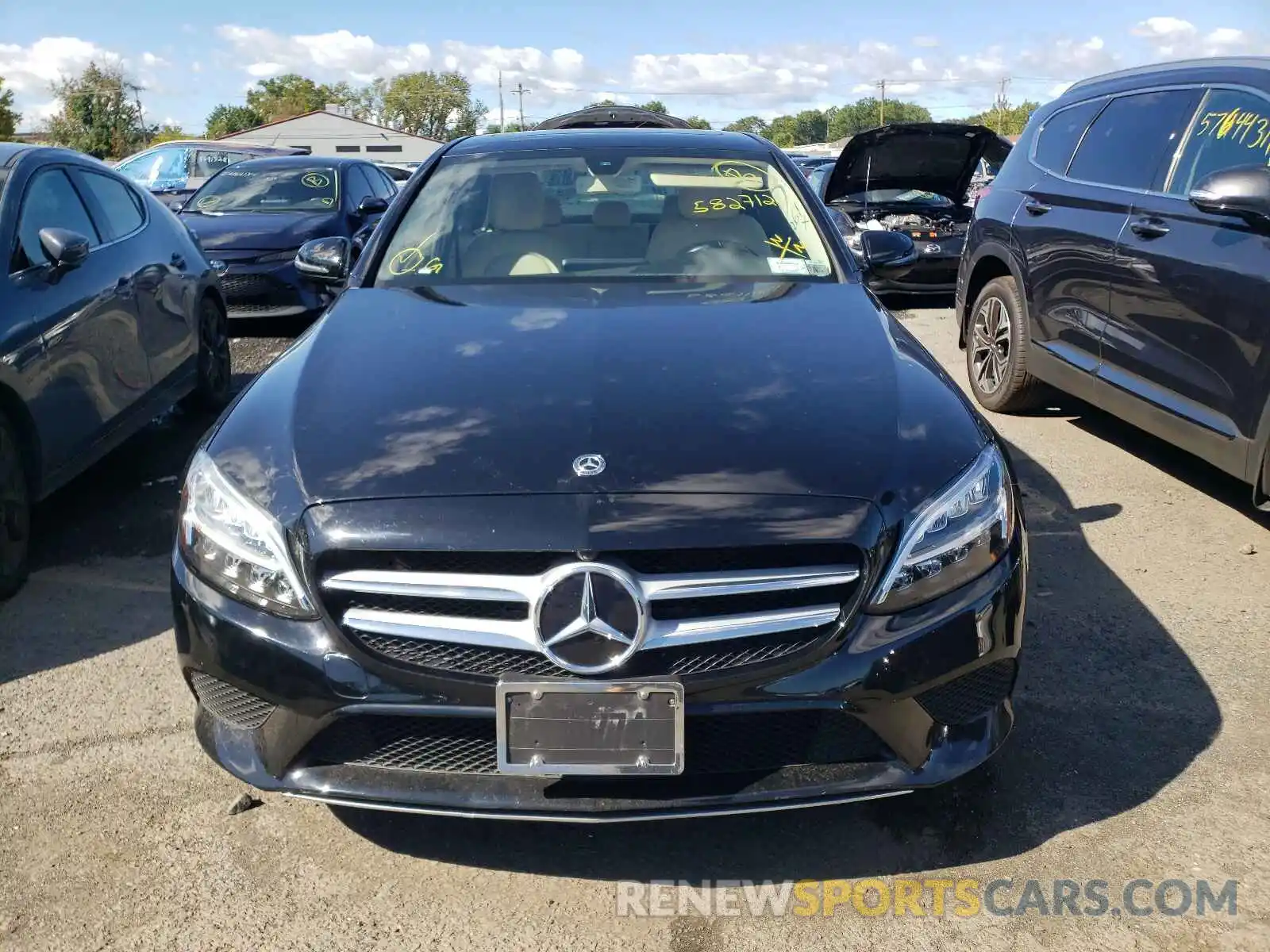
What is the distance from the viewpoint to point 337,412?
8.21ft

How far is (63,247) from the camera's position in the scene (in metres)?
4.22

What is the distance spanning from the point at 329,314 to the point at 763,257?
138 centimetres

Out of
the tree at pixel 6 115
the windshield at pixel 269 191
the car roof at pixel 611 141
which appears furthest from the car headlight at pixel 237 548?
the tree at pixel 6 115

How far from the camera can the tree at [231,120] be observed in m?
94.6

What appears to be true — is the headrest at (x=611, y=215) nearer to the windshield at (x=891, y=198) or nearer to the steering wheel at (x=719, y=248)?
the steering wheel at (x=719, y=248)

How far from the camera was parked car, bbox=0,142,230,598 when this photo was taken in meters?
3.91

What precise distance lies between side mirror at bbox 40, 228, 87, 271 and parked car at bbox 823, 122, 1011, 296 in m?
6.44

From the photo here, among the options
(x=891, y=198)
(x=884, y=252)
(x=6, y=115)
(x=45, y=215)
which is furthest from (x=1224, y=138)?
(x=6, y=115)

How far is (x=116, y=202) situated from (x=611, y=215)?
115 inches

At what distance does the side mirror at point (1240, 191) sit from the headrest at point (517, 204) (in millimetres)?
2361

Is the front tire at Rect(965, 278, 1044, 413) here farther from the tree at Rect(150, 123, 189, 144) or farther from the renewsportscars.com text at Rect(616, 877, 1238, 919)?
the tree at Rect(150, 123, 189, 144)

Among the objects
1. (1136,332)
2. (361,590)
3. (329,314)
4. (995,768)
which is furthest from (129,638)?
(1136,332)

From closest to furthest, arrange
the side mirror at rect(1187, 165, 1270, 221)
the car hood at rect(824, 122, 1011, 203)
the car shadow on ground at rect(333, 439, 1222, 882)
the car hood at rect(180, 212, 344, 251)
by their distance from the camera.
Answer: the car shadow on ground at rect(333, 439, 1222, 882), the side mirror at rect(1187, 165, 1270, 221), the car hood at rect(180, 212, 344, 251), the car hood at rect(824, 122, 1011, 203)

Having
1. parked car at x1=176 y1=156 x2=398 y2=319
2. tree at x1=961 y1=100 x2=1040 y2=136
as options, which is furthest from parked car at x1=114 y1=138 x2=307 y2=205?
tree at x1=961 y1=100 x2=1040 y2=136
